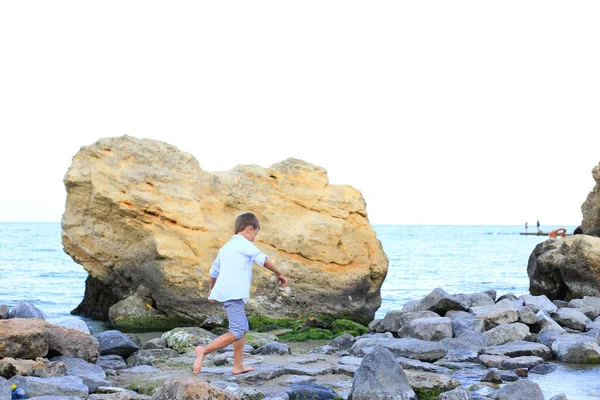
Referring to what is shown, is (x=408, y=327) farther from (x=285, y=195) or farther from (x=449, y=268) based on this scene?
(x=449, y=268)

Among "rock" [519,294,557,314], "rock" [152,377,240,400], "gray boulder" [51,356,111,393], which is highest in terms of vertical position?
"rock" [152,377,240,400]

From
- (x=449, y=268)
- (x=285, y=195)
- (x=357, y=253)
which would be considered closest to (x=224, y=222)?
(x=285, y=195)

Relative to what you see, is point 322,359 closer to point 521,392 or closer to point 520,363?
point 520,363

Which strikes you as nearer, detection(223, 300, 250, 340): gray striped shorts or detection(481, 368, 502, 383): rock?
detection(223, 300, 250, 340): gray striped shorts

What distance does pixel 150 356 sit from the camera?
31.6 feet

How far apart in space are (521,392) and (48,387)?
16.3 ft

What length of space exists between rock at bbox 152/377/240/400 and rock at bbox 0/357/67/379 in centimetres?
210

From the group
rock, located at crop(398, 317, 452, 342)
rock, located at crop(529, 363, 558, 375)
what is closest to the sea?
rock, located at crop(529, 363, 558, 375)

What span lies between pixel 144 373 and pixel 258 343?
2.72 metres

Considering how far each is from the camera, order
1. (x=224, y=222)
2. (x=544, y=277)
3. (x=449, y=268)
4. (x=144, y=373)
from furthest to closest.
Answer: (x=449, y=268) < (x=544, y=277) < (x=224, y=222) < (x=144, y=373)

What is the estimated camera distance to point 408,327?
1183 centimetres

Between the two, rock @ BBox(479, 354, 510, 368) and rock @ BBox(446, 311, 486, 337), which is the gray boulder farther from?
rock @ BBox(446, 311, 486, 337)

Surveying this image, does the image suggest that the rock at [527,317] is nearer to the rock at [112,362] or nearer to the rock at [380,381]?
the rock at [380,381]

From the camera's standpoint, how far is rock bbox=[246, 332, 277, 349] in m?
10.9
